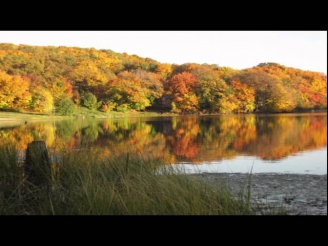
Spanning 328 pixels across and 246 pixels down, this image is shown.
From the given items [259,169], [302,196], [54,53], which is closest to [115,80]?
[54,53]

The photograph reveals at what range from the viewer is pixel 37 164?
4.79 m

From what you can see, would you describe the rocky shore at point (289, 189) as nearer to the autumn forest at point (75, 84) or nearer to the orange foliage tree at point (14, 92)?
the autumn forest at point (75, 84)

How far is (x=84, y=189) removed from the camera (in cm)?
391

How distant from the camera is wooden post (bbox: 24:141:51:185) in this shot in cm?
475

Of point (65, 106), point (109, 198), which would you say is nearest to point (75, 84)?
point (65, 106)

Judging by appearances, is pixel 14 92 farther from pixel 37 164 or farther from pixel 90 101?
pixel 37 164

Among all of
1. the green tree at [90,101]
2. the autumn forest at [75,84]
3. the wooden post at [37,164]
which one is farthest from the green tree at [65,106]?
the wooden post at [37,164]

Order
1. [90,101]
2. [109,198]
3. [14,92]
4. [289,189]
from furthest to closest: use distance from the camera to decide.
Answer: [90,101] < [14,92] < [289,189] < [109,198]

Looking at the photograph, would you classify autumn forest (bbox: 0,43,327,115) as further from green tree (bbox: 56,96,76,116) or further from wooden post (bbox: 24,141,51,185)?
wooden post (bbox: 24,141,51,185)

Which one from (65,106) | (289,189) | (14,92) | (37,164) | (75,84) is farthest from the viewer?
(75,84)

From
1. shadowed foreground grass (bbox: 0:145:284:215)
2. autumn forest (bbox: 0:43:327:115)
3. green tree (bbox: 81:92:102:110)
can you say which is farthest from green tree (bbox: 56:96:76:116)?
shadowed foreground grass (bbox: 0:145:284:215)
